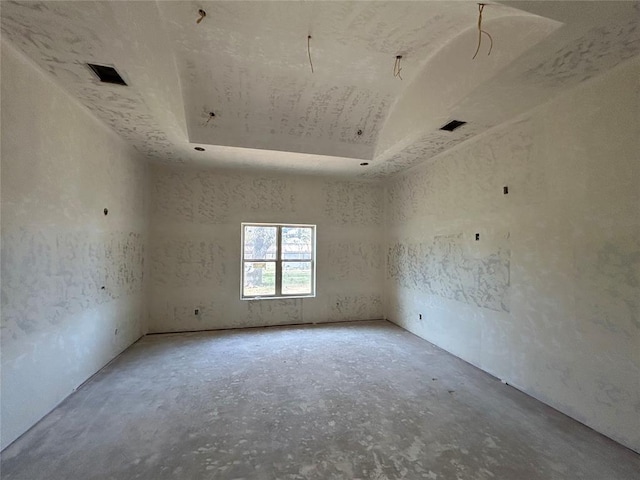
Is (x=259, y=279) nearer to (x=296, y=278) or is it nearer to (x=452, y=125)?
(x=296, y=278)

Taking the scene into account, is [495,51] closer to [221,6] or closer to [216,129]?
[221,6]

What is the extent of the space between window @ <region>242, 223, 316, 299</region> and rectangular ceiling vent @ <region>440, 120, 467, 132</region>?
2.79m

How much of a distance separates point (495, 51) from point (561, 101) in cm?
93

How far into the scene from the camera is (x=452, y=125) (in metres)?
3.00

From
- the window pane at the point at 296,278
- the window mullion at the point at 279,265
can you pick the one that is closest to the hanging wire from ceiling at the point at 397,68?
the window mullion at the point at 279,265

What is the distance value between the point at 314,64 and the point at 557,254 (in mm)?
2825

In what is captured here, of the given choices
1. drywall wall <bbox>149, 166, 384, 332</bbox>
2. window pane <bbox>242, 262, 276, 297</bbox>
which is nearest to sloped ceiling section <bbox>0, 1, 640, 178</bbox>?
drywall wall <bbox>149, 166, 384, 332</bbox>

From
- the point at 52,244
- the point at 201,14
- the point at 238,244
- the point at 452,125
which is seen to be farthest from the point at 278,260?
the point at 201,14

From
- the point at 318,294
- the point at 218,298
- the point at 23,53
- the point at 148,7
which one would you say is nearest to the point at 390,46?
the point at 148,7

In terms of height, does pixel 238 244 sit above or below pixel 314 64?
below

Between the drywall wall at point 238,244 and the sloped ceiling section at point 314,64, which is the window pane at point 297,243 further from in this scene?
the sloped ceiling section at point 314,64

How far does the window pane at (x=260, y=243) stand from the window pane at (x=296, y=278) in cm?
35

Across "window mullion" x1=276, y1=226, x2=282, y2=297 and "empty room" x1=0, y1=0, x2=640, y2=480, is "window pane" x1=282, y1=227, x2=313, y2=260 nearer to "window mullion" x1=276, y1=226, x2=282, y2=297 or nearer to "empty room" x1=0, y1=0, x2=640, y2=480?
"window mullion" x1=276, y1=226, x2=282, y2=297

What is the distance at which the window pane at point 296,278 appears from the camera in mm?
5074
